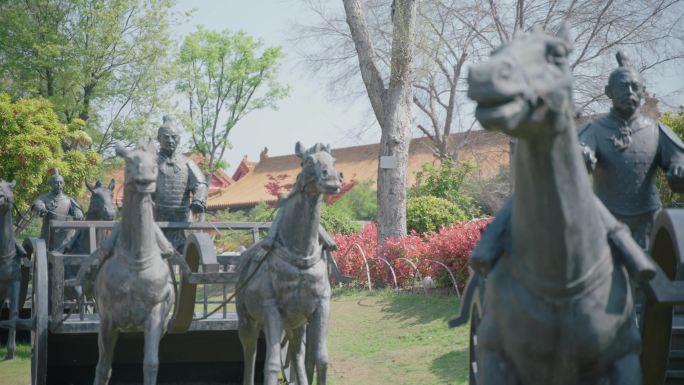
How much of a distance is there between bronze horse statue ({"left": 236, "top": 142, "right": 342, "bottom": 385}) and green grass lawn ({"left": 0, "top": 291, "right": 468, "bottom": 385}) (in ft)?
10.3

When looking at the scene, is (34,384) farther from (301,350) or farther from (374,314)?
(374,314)

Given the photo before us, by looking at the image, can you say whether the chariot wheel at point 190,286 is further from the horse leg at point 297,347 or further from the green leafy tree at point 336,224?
the green leafy tree at point 336,224

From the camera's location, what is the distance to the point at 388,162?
57.8 ft

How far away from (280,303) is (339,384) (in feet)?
11.6

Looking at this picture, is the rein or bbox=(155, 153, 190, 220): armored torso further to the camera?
bbox=(155, 153, 190, 220): armored torso

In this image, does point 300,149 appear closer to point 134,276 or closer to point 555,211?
point 134,276

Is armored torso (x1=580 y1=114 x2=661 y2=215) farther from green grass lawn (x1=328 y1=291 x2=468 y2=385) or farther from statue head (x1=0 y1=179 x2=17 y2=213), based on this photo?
statue head (x1=0 y1=179 x2=17 y2=213)

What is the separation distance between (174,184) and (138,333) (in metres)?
1.67

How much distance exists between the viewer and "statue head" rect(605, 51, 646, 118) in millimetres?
5422

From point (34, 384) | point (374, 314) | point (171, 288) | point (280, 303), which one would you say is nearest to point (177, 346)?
point (34, 384)

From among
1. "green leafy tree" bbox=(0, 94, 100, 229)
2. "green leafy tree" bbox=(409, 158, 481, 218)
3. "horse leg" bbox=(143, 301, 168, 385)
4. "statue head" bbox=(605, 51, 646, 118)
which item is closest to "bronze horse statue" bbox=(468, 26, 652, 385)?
"statue head" bbox=(605, 51, 646, 118)

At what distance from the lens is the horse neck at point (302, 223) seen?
6746 mm

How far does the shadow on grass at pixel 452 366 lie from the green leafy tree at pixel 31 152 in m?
11.6

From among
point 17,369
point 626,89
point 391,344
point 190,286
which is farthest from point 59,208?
point 626,89
